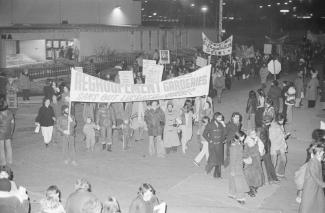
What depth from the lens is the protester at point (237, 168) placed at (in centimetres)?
1048

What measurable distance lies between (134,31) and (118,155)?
2171 cm

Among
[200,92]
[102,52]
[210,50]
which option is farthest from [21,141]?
[102,52]

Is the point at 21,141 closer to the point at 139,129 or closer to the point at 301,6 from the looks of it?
the point at 139,129

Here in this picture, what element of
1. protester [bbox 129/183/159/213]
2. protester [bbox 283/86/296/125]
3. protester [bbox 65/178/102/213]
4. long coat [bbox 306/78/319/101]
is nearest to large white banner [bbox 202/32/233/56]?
long coat [bbox 306/78/319/101]

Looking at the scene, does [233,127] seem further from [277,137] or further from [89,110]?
[89,110]

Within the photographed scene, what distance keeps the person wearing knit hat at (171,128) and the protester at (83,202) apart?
6.19 meters

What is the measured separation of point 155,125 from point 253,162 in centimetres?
352

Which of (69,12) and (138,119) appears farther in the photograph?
(69,12)


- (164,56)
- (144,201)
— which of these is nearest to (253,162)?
(144,201)

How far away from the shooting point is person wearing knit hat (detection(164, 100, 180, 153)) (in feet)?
45.2

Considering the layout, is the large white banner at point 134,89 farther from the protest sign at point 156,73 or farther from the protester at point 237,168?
the protester at point 237,168

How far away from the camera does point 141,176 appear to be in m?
12.1

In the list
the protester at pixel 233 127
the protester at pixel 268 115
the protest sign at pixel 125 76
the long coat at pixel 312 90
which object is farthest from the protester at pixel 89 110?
the long coat at pixel 312 90

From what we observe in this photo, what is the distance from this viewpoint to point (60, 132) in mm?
13062
